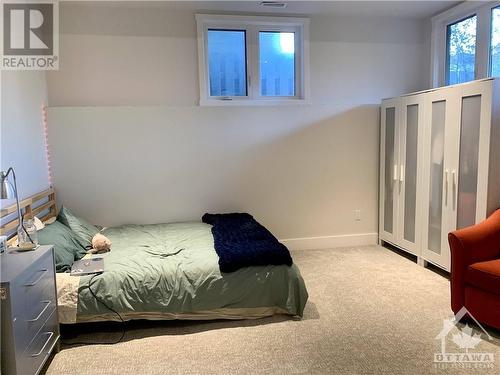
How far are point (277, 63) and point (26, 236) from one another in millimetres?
3135

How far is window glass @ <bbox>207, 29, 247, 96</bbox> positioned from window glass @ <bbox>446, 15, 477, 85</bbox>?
2285mm

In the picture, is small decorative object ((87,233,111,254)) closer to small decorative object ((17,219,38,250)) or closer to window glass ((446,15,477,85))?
small decorative object ((17,219,38,250))

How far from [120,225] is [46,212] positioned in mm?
693

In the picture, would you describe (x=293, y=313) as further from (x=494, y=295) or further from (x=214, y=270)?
(x=494, y=295)

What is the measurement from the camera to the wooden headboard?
2.76m

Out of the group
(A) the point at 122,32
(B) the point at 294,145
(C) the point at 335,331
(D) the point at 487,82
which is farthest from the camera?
(B) the point at 294,145

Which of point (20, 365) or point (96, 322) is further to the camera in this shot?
point (96, 322)

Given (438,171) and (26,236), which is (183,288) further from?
(438,171)

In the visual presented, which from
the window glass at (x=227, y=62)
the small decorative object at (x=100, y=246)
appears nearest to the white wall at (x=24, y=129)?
the small decorative object at (x=100, y=246)

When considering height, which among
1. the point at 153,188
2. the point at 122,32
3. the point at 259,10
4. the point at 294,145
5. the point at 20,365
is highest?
the point at 259,10

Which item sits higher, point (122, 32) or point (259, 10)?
point (259, 10)

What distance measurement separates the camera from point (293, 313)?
9.26ft

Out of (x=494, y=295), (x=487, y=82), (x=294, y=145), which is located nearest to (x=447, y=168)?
(x=487, y=82)

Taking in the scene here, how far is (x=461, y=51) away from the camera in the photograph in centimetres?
419
